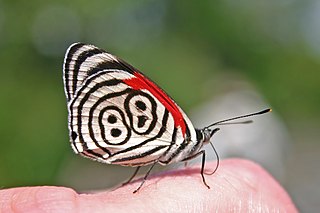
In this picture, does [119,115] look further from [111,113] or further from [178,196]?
[178,196]

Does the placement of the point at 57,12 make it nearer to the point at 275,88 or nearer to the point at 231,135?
the point at 275,88

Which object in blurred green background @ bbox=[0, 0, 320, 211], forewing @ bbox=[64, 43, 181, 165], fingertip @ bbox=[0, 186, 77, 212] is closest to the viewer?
fingertip @ bbox=[0, 186, 77, 212]

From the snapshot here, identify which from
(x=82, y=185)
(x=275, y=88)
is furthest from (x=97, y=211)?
(x=275, y=88)

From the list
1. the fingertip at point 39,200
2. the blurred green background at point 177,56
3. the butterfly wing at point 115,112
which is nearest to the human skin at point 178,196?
the fingertip at point 39,200

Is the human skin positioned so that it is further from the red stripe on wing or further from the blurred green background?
the blurred green background

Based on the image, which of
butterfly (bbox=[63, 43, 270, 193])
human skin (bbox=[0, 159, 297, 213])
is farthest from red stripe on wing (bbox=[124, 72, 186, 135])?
human skin (bbox=[0, 159, 297, 213])

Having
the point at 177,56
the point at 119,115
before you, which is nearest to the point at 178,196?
the point at 119,115
